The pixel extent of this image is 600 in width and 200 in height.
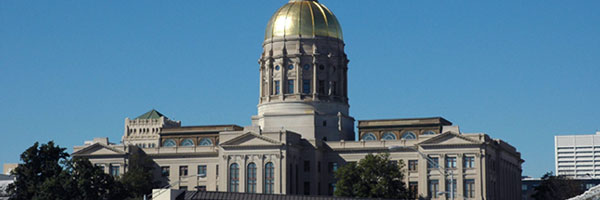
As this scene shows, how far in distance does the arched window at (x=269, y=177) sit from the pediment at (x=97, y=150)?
23160mm

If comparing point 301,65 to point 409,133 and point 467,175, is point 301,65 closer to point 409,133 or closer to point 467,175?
point 409,133

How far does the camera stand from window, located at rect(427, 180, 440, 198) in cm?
16338

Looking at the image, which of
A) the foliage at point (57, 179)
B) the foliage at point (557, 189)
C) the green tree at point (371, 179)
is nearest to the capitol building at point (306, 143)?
the foliage at point (557, 189)

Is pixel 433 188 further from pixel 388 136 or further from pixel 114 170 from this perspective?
pixel 114 170

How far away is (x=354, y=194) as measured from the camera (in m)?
151

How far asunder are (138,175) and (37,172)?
21.9 m

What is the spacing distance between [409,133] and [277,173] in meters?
20.6

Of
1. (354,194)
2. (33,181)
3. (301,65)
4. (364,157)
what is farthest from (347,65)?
(33,181)

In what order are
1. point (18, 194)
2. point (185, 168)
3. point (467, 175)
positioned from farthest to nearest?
1. point (185, 168)
2. point (467, 175)
3. point (18, 194)

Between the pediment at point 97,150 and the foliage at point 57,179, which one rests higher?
the pediment at point 97,150

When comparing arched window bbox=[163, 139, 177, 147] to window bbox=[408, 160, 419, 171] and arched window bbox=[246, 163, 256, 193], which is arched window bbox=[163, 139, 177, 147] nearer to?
arched window bbox=[246, 163, 256, 193]

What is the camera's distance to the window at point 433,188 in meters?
163

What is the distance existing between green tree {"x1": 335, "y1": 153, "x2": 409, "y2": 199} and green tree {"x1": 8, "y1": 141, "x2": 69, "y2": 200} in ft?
114

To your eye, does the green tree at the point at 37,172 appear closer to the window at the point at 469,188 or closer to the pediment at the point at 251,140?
the pediment at the point at 251,140
